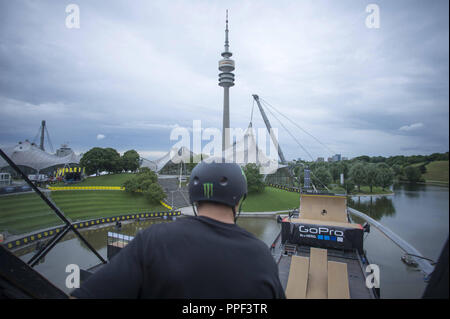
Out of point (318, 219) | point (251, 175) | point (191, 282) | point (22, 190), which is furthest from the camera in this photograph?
point (251, 175)

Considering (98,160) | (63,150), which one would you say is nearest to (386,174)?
(98,160)

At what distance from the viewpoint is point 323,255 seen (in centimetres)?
917

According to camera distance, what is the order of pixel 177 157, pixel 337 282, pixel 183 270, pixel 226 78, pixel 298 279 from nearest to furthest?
1. pixel 183 270
2. pixel 337 282
3. pixel 298 279
4. pixel 177 157
5. pixel 226 78

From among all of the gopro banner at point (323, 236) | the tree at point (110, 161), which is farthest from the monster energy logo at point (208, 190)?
the tree at point (110, 161)

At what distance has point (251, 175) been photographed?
108 feet

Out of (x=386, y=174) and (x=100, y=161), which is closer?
(x=386, y=174)

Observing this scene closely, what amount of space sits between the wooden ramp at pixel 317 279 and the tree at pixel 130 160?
1846 inches

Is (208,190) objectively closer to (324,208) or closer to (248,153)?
(324,208)

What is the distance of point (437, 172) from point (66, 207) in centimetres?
2756

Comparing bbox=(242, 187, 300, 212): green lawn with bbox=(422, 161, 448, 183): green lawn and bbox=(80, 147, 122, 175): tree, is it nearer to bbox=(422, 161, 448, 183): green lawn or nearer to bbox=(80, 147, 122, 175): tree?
bbox=(422, 161, 448, 183): green lawn

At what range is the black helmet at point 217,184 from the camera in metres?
1.70
